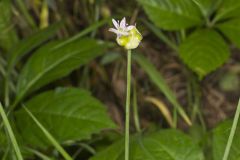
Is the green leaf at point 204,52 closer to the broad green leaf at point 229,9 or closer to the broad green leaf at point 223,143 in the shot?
the broad green leaf at point 229,9

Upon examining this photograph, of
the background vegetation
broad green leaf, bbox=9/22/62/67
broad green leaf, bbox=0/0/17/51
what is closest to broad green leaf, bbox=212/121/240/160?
the background vegetation

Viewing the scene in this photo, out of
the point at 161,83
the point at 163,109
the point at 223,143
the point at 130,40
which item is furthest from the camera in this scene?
the point at 163,109

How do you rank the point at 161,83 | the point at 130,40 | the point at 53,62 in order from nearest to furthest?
1. the point at 130,40
2. the point at 53,62
3. the point at 161,83

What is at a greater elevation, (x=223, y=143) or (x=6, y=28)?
(x=6, y=28)

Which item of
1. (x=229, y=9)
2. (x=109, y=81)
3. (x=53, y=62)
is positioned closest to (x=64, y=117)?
(x=53, y=62)

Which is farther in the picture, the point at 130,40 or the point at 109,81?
the point at 109,81

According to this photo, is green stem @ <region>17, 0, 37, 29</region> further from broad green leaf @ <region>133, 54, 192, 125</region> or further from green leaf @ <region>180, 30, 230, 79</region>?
green leaf @ <region>180, 30, 230, 79</region>

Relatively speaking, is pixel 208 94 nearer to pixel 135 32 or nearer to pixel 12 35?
pixel 12 35

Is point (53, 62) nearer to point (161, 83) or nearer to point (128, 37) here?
point (161, 83)
